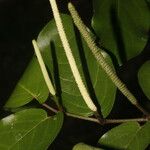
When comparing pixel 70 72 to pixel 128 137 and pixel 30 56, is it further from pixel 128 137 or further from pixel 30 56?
pixel 30 56

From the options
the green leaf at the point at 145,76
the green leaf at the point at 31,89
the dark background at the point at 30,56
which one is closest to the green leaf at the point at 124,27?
the green leaf at the point at 145,76

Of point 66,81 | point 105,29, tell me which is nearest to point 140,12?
point 105,29

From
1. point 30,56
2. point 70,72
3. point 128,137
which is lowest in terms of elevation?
point 30,56

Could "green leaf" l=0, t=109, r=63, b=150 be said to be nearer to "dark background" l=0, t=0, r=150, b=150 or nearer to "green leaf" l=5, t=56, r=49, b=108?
"green leaf" l=5, t=56, r=49, b=108

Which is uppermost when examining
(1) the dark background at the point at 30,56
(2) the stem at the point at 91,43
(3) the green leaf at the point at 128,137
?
(2) the stem at the point at 91,43

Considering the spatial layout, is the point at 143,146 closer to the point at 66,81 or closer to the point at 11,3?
the point at 66,81

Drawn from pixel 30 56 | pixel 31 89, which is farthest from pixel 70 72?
pixel 30 56

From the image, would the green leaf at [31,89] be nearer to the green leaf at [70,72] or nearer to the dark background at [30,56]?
the green leaf at [70,72]
